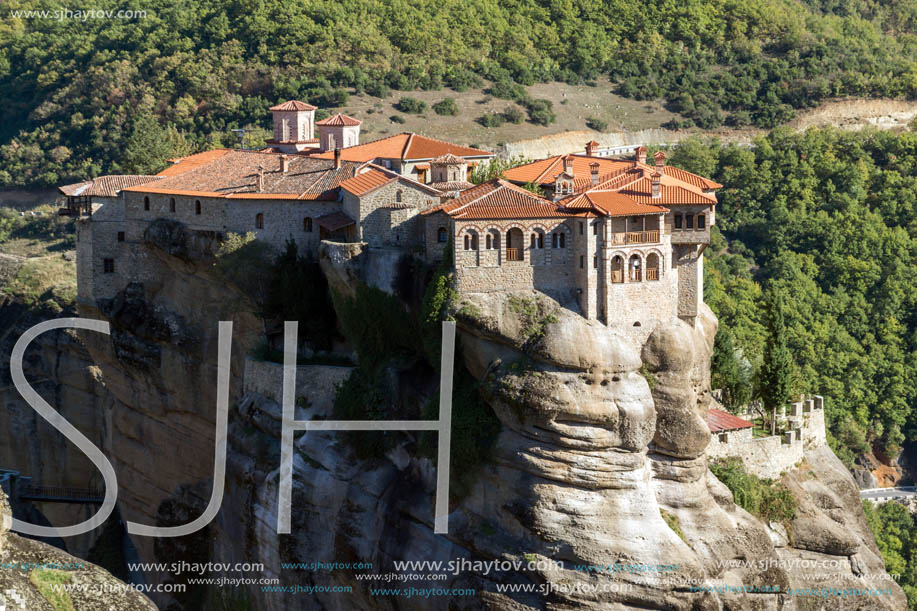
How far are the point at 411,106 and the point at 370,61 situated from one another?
708 cm

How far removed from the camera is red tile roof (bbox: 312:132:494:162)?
57250 mm

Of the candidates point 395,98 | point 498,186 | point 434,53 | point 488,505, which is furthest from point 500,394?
point 434,53

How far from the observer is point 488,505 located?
4609 centimetres

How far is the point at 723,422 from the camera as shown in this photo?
2015 inches

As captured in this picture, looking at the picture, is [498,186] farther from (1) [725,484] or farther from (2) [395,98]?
(2) [395,98]

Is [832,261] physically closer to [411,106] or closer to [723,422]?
[411,106]

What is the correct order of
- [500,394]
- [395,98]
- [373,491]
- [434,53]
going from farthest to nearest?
[434,53]
[395,98]
[373,491]
[500,394]

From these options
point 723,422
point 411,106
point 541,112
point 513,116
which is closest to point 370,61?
point 411,106

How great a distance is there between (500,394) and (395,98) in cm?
5252

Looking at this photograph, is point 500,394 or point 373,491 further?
point 373,491

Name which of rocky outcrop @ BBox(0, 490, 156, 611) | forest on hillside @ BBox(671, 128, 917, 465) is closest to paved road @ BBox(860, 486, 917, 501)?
forest on hillside @ BBox(671, 128, 917, 465)

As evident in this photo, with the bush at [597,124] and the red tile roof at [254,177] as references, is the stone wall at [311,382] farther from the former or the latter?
the bush at [597,124]

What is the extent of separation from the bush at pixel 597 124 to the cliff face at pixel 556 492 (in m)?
44.9

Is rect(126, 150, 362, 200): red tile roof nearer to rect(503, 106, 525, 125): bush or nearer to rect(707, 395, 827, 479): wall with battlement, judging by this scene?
rect(707, 395, 827, 479): wall with battlement
